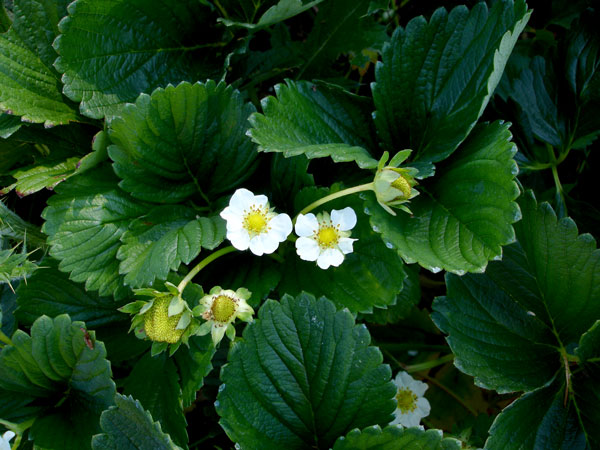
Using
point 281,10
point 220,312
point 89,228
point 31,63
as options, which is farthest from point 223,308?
point 31,63

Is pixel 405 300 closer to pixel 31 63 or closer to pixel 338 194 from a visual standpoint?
pixel 338 194

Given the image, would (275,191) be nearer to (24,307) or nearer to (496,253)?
(496,253)

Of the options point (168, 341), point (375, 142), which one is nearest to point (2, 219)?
point (168, 341)

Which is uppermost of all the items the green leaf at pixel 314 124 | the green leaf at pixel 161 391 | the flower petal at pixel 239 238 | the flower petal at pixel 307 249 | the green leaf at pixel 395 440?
the green leaf at pixel 314 124

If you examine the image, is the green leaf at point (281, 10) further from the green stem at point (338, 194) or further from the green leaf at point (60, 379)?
the green leaf at point (60, 379)

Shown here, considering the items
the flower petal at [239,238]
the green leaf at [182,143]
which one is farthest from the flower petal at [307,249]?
the green leaf at [182,143]
